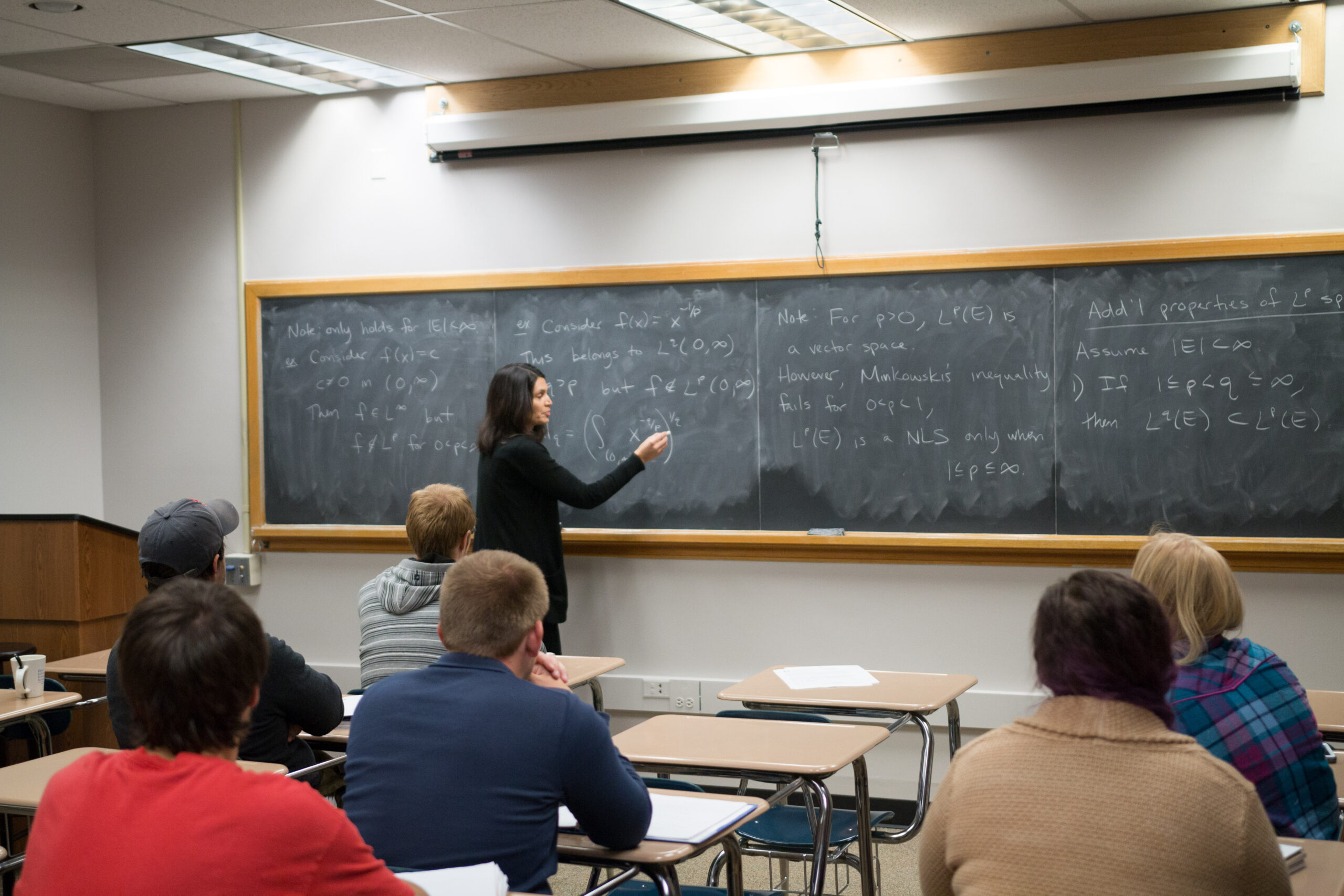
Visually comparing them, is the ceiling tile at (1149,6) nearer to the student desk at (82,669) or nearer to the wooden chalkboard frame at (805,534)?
the wooden chalkboard frame at (805,534)

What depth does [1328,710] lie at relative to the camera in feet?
9.73

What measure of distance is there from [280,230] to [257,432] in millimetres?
876

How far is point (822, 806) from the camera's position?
8.65 ft

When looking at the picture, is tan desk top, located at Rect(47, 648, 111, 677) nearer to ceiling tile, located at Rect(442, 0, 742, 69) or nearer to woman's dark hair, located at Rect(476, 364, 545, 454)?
woman's dark hair, located at Rect(476, 364, 545, 454)

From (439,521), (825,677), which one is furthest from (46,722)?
(825,677)

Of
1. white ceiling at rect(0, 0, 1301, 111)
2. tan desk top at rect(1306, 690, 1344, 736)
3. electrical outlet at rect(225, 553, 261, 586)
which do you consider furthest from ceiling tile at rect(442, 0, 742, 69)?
tan desk top at rect(1306, 690, 1344, 736)

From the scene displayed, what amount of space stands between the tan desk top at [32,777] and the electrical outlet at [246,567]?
2421mm

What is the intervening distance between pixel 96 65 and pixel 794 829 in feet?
12.6

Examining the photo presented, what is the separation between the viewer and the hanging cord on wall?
14.8 ft

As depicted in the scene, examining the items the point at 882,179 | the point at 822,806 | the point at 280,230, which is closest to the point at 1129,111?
the point at 882,179

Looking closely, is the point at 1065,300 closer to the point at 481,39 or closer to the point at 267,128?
the point at 481,39

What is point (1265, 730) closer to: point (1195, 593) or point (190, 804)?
point (1195, 593)

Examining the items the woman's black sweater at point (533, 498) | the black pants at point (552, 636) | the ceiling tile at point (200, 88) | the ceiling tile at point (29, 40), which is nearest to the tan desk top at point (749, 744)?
the black pants at point (552, 636)

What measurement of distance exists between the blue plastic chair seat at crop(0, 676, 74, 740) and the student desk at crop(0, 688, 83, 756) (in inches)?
5.2
